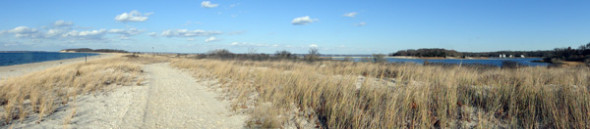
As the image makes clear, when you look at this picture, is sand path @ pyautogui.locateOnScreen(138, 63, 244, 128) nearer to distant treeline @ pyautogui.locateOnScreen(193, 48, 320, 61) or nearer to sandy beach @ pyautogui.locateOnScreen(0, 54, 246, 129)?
sandy beach @ pyautogui.locateOnScreen(0, 54, 246, 129)

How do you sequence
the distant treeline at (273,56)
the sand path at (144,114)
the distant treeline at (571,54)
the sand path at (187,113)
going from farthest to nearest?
the distant treeline at (273,56) < the distant treeline at (571,54) < the sand path at (187,113) < the sand path at (144,114)

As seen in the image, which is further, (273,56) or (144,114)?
(273,56)

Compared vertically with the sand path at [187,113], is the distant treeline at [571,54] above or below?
above

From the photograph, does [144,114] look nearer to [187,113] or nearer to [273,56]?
[187,113]

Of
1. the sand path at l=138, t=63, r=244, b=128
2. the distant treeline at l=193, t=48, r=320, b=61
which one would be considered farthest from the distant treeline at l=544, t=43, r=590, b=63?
the sand path at l=138, t=63, r=244, b=128

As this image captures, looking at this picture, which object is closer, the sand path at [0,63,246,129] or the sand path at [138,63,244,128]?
the sand path at [0,63,246,129]

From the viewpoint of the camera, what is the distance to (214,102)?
23.6 feet

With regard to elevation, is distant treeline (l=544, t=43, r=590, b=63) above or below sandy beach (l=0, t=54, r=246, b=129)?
above

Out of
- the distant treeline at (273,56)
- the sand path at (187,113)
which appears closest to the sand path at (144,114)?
the sand path at (187,113)

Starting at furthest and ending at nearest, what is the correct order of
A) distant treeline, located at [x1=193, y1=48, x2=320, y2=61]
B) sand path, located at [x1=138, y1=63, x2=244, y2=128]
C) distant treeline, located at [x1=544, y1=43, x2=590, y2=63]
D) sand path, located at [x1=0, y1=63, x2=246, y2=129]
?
distant treeline, located at [x1=193, y1=48, x2=320, y2=61] → distant treeline, located at [x1=544, y1=43, x2=590, y2=63] → sand path, located at [x1=138, y1=63, x2=244, y2=128] → sand path, located at [x1=0, y1=63, x2=246, y2=129]

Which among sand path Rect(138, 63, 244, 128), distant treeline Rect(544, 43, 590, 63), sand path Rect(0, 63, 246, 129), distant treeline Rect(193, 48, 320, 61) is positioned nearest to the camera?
sand path Rect(0, 63, 246, 129)

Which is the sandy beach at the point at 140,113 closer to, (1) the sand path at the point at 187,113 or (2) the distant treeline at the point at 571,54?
(1) the sand path at the point at 187,113

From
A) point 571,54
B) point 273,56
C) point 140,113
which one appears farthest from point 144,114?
point 273,56

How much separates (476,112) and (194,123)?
5.01 m
